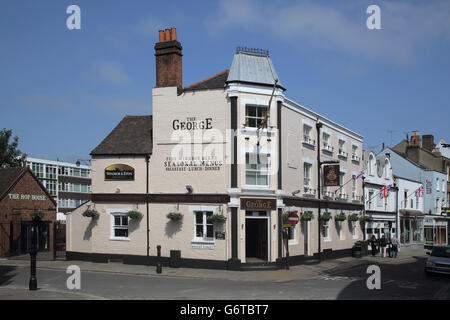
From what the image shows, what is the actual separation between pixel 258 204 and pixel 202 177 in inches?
134

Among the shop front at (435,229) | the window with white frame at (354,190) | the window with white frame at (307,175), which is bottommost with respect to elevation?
the shop front at (435,229)

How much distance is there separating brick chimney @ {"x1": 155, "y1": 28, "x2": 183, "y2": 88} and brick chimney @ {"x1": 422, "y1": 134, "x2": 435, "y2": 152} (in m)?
47.9

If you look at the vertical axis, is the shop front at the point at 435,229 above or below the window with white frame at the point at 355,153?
below

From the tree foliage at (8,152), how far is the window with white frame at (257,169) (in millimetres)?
33905

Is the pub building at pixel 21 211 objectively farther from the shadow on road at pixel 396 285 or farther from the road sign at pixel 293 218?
the shadow on road at pixel 396 285

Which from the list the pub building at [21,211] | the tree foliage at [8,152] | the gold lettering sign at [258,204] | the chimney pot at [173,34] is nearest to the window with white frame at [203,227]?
the gold lettering sign at [258,204]

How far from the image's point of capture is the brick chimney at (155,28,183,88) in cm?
2745

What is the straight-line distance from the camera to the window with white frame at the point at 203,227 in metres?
26.0

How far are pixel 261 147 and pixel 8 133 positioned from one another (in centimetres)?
3459

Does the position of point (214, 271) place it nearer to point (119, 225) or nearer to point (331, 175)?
point (119, 225)

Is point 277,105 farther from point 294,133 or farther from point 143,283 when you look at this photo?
point 143,283

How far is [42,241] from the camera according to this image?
3759 centimetres

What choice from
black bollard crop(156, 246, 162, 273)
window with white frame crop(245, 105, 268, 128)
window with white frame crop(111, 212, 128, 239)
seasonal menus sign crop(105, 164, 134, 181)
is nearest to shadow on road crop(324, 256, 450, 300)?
black bollard crop(156, 246, 162, 273)

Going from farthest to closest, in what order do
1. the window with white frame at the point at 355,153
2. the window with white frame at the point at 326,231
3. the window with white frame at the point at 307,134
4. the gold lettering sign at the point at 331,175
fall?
1. the window with white frame at the point at 355,153
2. the window with white frame at the point at 326,231
3. the gold lettering sign at the point at 331,175
4. the window with white frame at the point at 307,134
